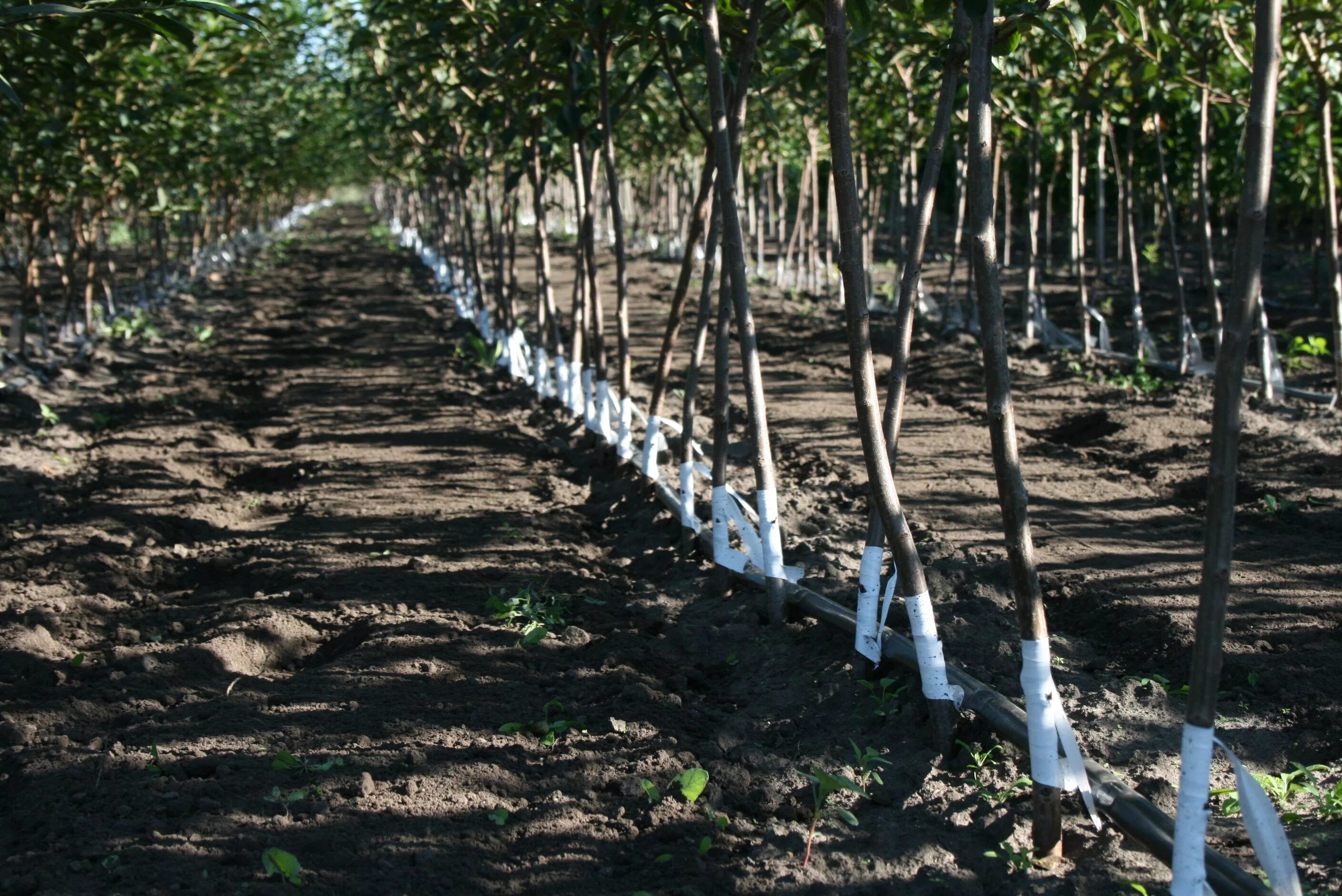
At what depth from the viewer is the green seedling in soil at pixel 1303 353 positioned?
29.3 ft

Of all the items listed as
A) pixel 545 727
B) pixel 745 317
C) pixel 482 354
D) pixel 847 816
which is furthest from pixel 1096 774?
pixel 482 354

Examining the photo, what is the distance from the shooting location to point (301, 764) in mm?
3213

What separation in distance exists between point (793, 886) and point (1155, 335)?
11634 mm

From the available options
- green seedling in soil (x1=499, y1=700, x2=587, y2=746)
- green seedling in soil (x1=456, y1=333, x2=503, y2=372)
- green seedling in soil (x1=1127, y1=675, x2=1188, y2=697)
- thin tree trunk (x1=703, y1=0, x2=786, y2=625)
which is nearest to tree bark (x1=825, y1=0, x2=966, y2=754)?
thin tree trunk (x1=703, y1=0, x2=786, y2=625)

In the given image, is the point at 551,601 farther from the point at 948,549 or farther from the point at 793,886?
the point at 793,886

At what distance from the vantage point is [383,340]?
1413 centimetres

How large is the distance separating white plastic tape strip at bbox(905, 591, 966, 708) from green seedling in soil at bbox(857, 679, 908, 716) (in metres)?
0.30

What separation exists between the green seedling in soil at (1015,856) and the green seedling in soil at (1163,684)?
110cm

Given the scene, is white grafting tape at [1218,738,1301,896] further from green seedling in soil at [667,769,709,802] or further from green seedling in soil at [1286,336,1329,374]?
green seedling in soil at [1286,336,1329,374]

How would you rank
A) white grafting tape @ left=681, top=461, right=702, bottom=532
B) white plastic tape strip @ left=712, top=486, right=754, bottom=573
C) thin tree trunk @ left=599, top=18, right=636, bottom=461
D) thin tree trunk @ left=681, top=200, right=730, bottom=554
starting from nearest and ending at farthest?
1. white plastic tape strip @ left=712, top=486, right=754, bottom=573
2. thin tree trunk @ left=681, top=200, right=730, bottom=554
3. white grafting tape @ left=681, top=461, right=702, bottom=532
4. thin tree trunk @ left=599, top=18, right=636, bottom=461

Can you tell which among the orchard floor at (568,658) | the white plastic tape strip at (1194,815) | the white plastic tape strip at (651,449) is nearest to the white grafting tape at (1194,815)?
the white plastic tape strip at (1194,815)

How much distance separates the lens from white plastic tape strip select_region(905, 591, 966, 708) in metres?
3.13

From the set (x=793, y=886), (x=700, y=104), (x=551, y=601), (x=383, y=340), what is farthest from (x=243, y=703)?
(x=700, y=104)

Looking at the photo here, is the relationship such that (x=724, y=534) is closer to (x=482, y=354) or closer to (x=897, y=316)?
(x=897, y=316)
